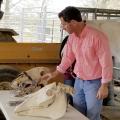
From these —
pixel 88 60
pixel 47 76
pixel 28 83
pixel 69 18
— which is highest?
pixel 69 18

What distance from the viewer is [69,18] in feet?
7.52

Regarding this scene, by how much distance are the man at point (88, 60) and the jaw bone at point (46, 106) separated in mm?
305

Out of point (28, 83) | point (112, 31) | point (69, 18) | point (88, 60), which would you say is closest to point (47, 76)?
point (28, 83)

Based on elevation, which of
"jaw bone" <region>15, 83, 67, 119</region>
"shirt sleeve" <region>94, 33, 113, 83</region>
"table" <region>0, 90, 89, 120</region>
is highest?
"shirt sleeve" <region>94, 33, 113, 83</region>

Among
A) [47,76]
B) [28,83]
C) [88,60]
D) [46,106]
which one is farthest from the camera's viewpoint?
[28,83]

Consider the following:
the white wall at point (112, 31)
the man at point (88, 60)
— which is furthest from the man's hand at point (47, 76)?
the white wall at point (112, 31)

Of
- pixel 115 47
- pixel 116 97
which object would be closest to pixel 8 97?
pixel 115 47

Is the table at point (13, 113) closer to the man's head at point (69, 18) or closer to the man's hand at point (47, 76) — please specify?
the man's hand at point (47, 76)

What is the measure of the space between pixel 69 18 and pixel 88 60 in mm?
353

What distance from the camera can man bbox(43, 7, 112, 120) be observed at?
227cm

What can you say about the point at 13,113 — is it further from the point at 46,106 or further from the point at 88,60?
the point at 88,60

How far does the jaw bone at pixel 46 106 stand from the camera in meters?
2.05

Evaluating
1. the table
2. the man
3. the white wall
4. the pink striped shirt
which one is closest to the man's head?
the man

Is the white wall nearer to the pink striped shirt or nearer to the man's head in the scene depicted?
the pink striped shirt
